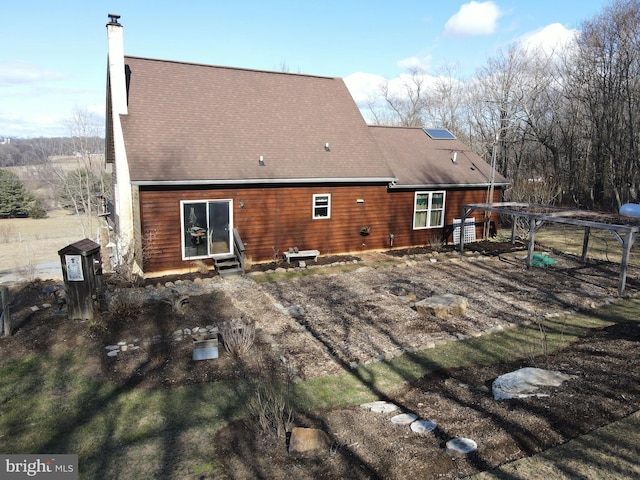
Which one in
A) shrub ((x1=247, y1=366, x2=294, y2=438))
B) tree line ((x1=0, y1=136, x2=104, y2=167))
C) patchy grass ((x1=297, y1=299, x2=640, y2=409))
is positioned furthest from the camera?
tree line ((x1=0, y1=136, x2=104, y2=167))

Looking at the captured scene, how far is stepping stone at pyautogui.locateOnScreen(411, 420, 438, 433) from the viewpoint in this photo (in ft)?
17.5

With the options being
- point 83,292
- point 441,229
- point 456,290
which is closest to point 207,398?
point 83,292

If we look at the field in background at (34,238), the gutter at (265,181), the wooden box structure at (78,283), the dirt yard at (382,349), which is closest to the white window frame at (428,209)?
the gutter at (265,181)

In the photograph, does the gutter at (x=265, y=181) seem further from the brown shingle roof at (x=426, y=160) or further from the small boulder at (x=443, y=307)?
the small boulder at (x=443, y=307)

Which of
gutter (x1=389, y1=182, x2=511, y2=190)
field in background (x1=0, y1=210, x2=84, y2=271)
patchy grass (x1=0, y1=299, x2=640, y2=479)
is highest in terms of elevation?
gutter (x1=389, y1=182, x2=511, y2=190)

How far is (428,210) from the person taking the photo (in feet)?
56.2

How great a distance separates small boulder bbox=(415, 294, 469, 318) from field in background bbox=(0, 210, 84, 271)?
73.1ft

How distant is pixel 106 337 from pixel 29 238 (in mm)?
36339

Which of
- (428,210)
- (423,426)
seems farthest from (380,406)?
(428,210)

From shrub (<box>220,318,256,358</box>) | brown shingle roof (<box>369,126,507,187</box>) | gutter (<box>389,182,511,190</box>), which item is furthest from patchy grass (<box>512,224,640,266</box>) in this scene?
shrub (<box>220,318,256,358</box>)

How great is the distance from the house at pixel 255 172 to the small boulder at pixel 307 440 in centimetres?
841

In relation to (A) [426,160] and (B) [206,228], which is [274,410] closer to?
(B) [206,228]

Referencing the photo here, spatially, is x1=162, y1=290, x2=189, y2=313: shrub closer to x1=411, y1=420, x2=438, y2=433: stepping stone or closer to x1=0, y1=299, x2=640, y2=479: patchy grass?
x1=0, y1=299, x2=640, y2=479: patchy grass

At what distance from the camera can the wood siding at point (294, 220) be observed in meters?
12.3
